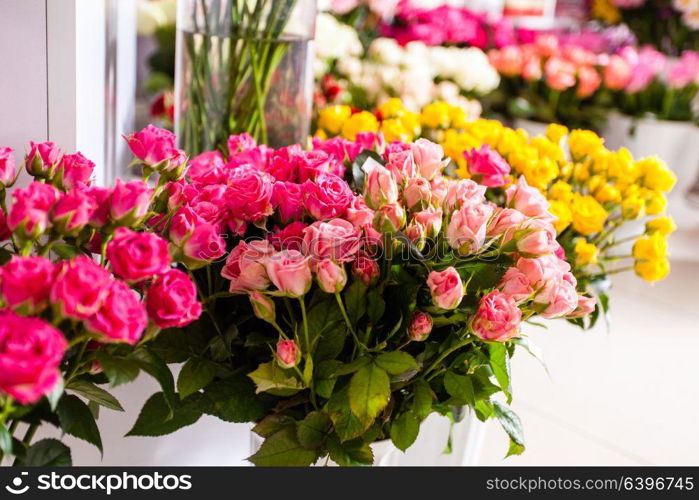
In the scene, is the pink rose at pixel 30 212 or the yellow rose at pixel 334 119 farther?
the yellow rose at pixel 334 119

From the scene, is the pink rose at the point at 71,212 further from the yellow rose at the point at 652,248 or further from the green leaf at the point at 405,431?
the yellow rose at the point at 652,248

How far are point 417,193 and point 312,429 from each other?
19 centimetres

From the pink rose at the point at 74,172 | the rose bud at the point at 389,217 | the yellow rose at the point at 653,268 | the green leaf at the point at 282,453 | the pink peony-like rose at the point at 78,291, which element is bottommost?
the green leaf at the point at 282,453

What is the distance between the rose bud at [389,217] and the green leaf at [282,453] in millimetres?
171

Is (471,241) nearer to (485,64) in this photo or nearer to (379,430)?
(379,430)

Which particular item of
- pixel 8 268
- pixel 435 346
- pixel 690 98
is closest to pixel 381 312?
pixel 435 346

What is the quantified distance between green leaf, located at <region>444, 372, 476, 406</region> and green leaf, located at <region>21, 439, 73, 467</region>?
0.26 meters

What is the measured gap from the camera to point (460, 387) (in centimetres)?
57

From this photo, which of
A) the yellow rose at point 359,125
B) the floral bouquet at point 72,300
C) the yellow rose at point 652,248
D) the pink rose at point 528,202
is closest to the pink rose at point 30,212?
the floral bouquet at point 72,300

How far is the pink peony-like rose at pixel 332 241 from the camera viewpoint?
506mm

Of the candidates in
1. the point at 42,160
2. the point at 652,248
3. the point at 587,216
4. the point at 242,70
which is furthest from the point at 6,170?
the point at 652,248

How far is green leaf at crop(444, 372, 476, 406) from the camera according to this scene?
56cm

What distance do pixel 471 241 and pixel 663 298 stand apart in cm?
97

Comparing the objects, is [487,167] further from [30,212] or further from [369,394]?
[30,212]
